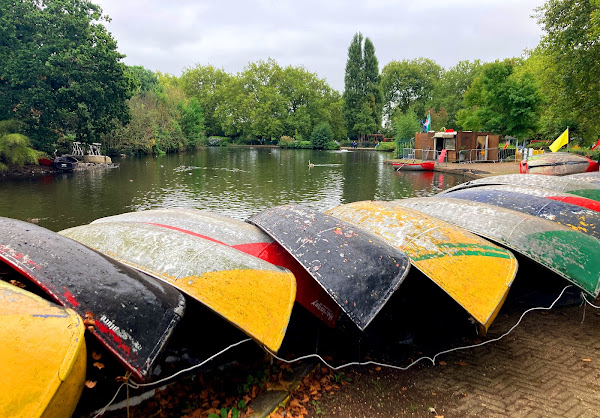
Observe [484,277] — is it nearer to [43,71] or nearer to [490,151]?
[43,71]

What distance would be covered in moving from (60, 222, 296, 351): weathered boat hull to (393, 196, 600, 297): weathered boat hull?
10.8ft

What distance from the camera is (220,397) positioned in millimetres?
3785

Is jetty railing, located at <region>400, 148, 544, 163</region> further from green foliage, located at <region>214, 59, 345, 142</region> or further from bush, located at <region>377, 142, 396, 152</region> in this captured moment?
green foliage, located at <region>214, 59, 345, 142</region>

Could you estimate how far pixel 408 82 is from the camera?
75.3 metres

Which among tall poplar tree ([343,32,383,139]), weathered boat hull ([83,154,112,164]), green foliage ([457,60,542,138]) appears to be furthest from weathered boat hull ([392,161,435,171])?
tall poplar tree ([343,32,383,139])

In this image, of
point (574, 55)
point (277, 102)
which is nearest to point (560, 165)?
point (574, 55)

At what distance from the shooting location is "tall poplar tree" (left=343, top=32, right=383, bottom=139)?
6881 centimetres

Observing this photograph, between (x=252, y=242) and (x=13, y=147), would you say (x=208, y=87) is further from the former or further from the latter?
(x=252, y=242)

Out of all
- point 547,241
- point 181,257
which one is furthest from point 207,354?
point 547,241

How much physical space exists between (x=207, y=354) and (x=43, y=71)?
28.8 meters

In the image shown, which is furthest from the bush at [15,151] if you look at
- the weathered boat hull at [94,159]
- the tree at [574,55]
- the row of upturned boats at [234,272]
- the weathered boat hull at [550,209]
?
the tree at [574,55]

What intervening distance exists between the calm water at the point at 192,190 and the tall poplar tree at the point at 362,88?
40.7m

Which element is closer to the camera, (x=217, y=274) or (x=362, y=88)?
(x=217, y=274)

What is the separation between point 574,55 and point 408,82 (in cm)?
6208
